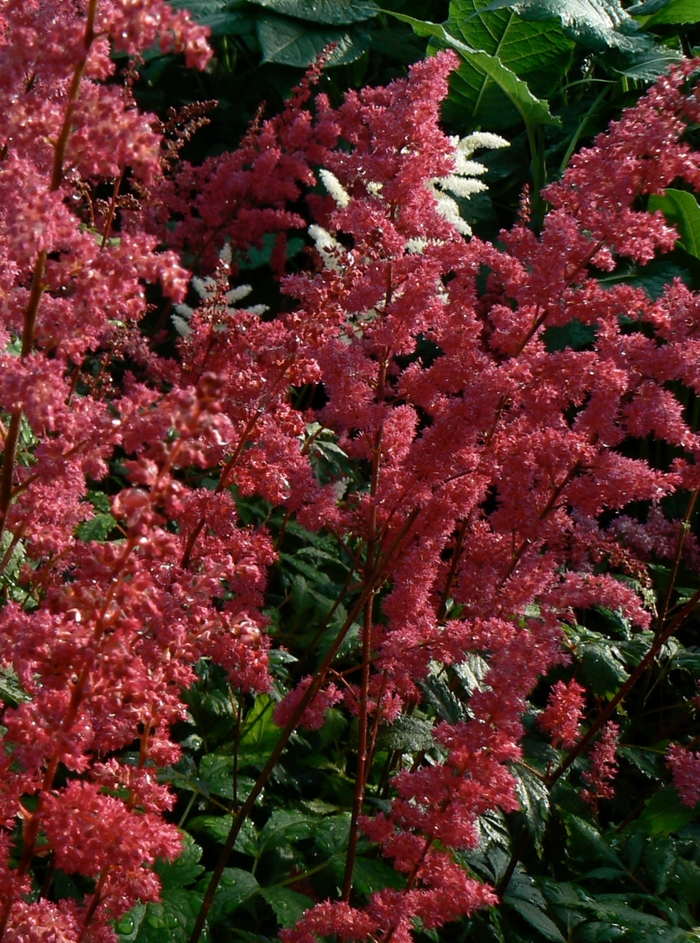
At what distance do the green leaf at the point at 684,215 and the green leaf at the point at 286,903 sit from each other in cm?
306

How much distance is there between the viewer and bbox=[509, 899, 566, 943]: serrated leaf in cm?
193

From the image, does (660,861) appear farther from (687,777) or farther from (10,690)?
(10,690)

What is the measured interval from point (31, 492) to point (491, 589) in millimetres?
863

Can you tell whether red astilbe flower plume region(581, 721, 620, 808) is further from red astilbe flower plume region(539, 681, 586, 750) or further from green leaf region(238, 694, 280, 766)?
green leaf region(238, 694, 280, 766)

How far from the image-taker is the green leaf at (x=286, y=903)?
1.73 meters

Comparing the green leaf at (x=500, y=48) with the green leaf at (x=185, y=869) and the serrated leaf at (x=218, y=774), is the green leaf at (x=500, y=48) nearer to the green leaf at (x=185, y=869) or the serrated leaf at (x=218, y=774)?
the serrated leaf at (x=218, y=774)

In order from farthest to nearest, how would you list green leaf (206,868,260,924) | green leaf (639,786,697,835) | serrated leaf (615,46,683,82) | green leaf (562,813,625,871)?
1. serrated leaf (615,46,683,82)
2. green leaf (639,786,697,835)
3. green leaf (562,813,625,871)
4. green leaf (206,868,260,924)

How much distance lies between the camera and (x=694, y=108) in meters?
1.61

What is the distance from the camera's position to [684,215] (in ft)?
13.2

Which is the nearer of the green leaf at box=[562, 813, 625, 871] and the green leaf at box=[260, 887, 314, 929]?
the green leaf at box=[260, 887, 314, 929]

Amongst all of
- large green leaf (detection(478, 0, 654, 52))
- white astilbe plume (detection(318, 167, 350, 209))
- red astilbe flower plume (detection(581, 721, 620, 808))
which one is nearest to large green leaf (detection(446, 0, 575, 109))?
large green leaf (detection(478, 0, 654, 52))

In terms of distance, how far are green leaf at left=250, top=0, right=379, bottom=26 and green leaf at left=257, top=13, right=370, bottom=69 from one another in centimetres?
5

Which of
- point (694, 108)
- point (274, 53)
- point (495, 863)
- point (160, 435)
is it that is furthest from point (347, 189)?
point (160, 435)

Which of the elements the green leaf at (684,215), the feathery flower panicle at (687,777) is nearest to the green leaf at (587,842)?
the feathery flower panicle at (687,777)
